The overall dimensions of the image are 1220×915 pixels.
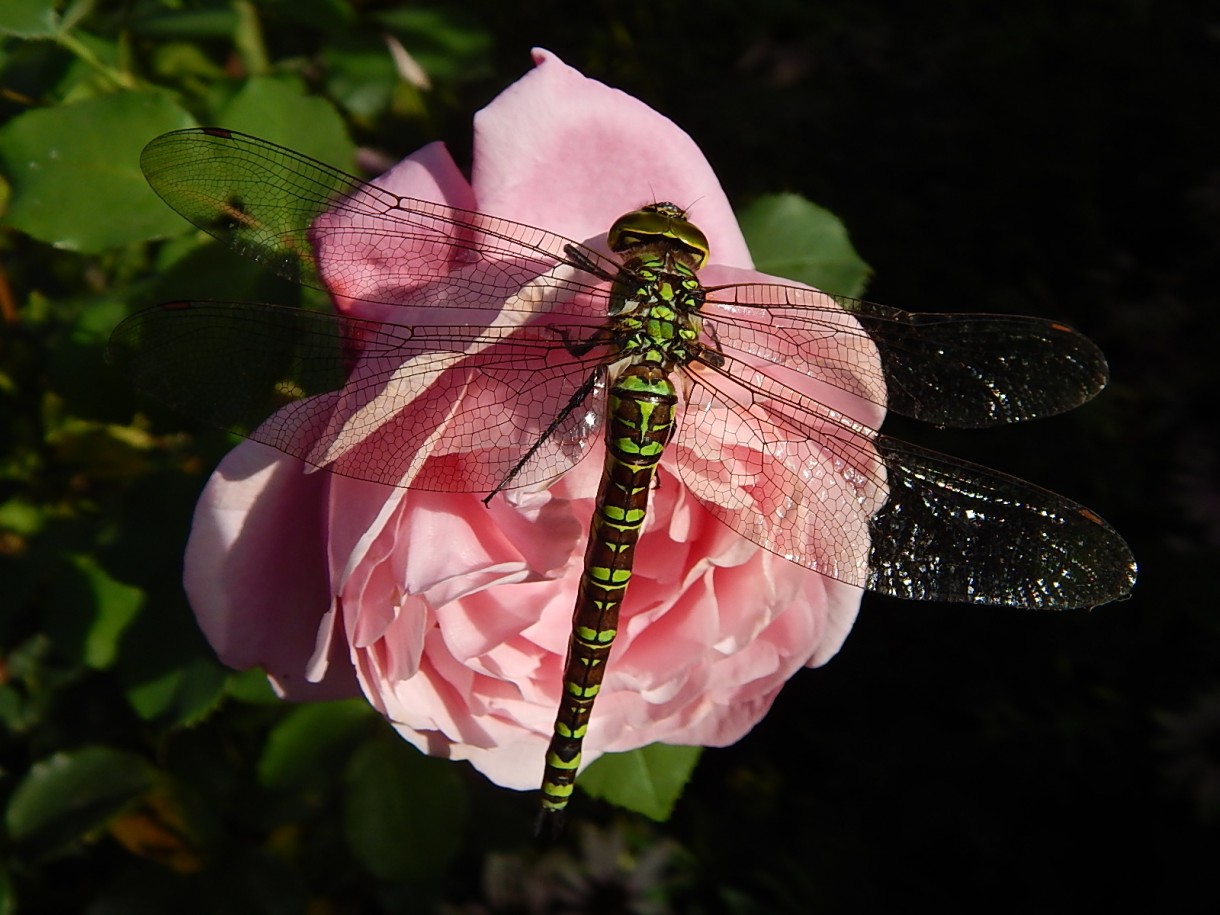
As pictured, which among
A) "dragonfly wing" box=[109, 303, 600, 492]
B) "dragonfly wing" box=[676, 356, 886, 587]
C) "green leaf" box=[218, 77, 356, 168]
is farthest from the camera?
"green leaf" box=[218, 77, 356, 168]

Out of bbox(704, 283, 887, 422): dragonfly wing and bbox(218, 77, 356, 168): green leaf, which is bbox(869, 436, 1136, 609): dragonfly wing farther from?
bbox(218, 77, 356, 168): green leaf

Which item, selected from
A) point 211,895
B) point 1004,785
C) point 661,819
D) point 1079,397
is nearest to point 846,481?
point 1079,397

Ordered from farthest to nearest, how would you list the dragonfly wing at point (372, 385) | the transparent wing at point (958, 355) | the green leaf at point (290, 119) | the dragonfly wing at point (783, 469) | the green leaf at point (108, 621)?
the green leaf at point (108, 621) → the green leaf at point (290, 119) → the transparent wing at point (958, 355) → the dragonfly wing at point (783, 469) → the dragonfly wing at point (372, 385)

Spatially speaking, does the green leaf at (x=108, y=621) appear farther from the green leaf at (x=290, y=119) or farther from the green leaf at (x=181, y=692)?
the green leaf at (x=290, y=119)

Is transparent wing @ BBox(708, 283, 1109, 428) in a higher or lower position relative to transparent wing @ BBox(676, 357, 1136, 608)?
higher

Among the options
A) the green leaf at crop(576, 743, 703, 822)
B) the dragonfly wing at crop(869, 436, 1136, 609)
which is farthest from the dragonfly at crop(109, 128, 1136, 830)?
the green leaf at crop(576, 743, 703, 822)

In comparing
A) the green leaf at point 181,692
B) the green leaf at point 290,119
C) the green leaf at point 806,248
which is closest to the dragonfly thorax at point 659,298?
the green leaf at point 806,248
